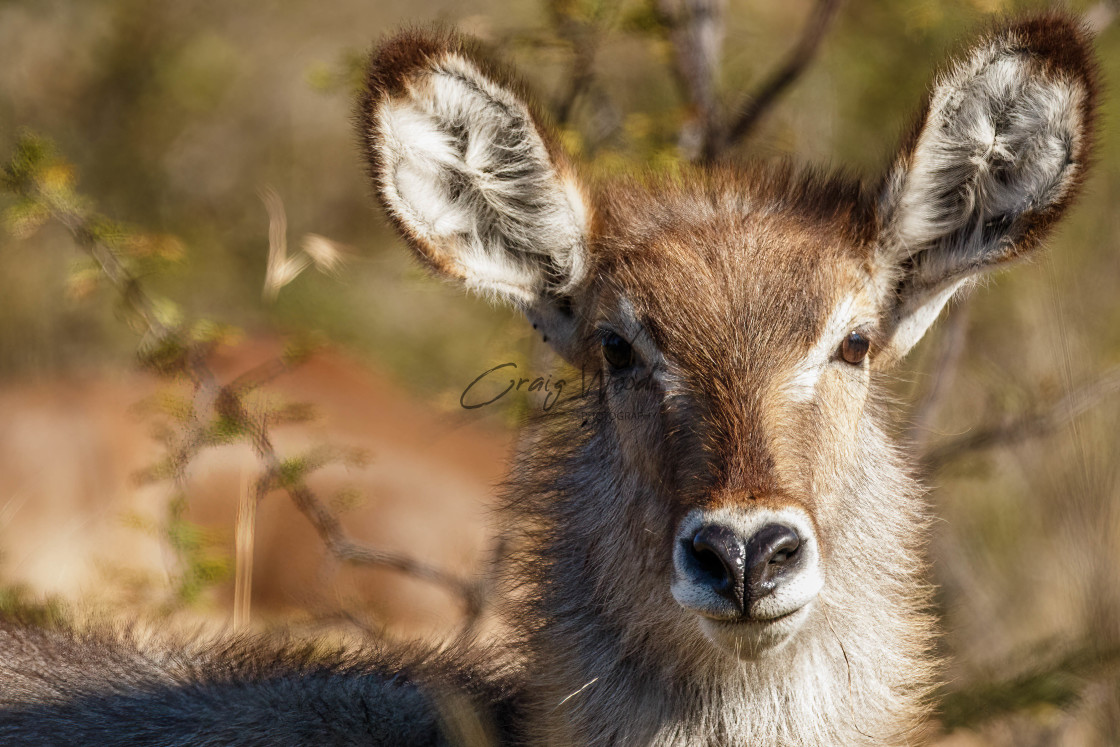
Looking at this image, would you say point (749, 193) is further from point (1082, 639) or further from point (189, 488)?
point (189, 488)

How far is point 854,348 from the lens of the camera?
400 cm

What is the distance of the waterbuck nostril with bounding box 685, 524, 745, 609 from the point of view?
10.5 feet

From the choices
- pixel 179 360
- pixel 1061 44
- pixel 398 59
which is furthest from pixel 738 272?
pixel 179 360

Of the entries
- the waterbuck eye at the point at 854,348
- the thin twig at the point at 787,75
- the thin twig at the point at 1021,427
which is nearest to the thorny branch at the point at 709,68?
the thin twig at the point at 787,75

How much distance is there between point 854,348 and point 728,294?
52cm

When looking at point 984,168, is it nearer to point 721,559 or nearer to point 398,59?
point 721,559

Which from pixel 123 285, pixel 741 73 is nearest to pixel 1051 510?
pixel 741 73

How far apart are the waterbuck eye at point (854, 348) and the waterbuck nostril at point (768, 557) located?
941mm

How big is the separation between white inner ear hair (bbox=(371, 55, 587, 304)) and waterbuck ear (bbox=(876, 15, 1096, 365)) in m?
1.17

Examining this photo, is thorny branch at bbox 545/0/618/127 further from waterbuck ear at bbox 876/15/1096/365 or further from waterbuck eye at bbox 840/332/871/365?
waterbuck eye at bbox 840/332/871/365

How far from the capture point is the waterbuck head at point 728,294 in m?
3.64

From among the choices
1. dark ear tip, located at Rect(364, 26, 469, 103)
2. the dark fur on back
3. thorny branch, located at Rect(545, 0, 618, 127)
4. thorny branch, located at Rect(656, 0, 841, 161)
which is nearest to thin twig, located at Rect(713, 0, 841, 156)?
thorny branch, located at Rect(656, 0, 841, 161)

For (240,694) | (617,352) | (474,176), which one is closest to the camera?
(617,352)

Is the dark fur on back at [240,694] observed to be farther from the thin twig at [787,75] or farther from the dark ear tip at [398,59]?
the thin twig at [787,75]
